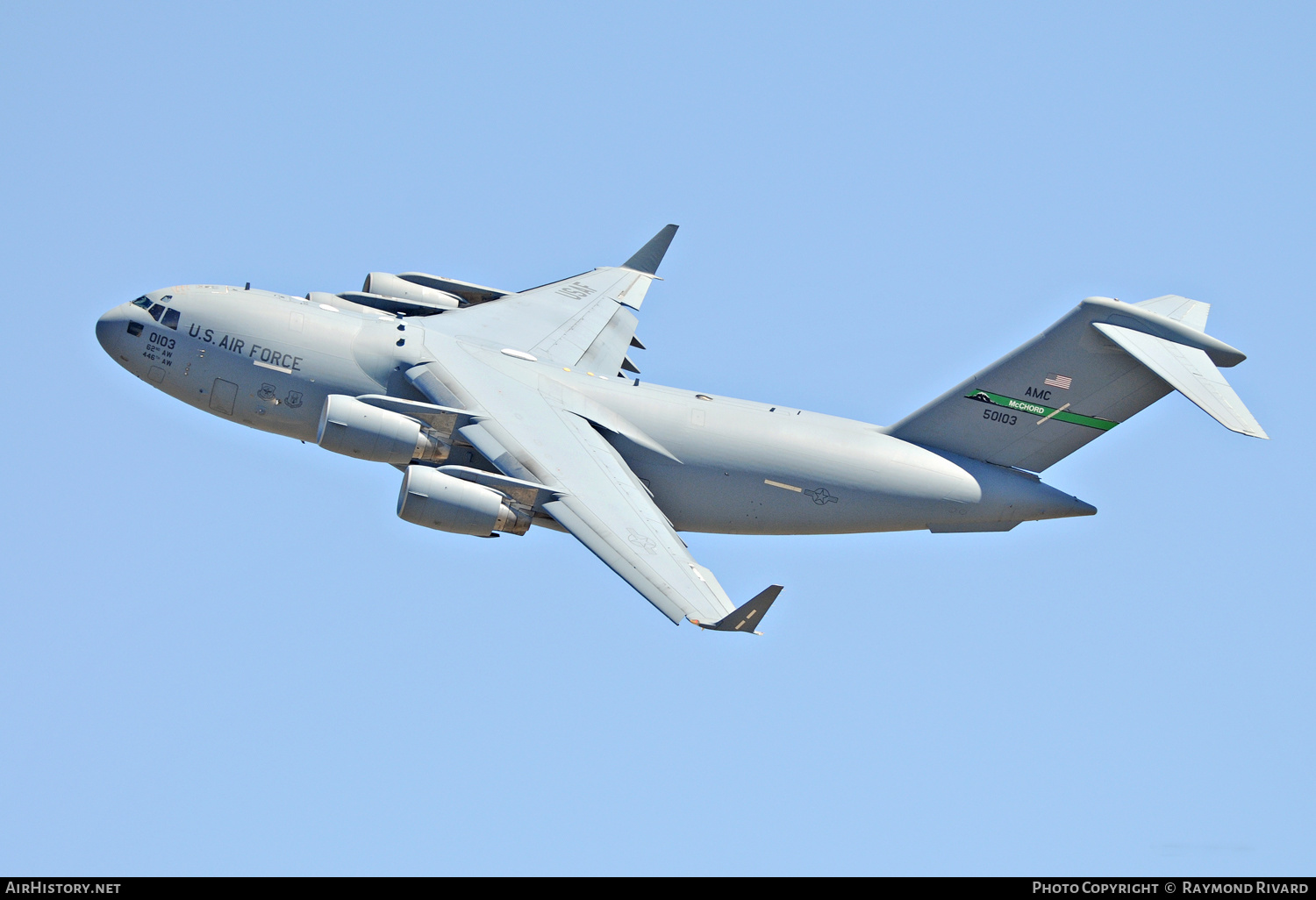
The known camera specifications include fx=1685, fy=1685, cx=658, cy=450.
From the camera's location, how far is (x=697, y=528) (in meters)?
23.8

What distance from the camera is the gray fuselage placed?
76.9 feet

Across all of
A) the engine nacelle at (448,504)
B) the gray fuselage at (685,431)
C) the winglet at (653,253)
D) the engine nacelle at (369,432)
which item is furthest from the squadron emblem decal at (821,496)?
the winglet at (653,253)

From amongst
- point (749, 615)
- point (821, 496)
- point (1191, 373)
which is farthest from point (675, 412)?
point (1191, 373)

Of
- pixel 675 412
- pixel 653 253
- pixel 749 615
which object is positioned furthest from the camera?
pixel 653 253

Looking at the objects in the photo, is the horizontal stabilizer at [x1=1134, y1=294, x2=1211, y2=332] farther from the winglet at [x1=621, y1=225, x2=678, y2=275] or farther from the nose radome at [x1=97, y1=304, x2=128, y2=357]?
the nose radome at [x1=97, y1=304, x2=128, y2=357]

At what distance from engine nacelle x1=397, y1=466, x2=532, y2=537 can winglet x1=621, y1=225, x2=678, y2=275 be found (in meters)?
8.67

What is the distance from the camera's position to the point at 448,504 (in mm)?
21094

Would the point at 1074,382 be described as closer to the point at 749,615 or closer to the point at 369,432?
the point at 749,615

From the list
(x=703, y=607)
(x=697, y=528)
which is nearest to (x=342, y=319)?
(x=697, y=528)

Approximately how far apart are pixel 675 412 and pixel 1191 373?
6918 millimetres

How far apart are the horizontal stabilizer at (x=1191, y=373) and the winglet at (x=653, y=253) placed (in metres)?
8.82

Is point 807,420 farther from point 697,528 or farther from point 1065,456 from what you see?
point 1065,456

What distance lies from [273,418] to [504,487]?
4.19 metres

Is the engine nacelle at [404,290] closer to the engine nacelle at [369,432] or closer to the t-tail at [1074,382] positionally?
the engine nacelle at [369,432]
